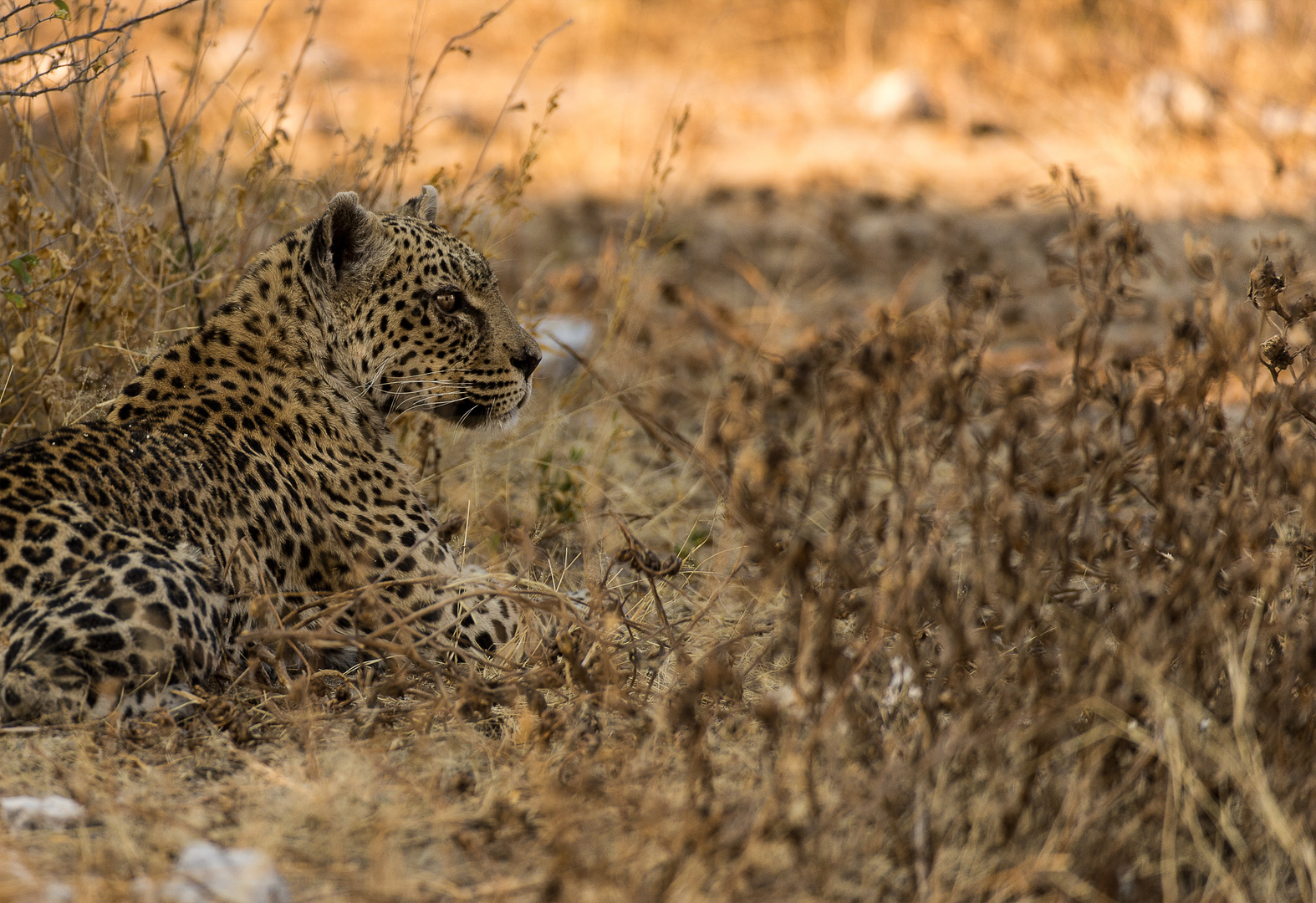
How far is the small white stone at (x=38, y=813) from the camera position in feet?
11.3

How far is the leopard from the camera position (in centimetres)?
394

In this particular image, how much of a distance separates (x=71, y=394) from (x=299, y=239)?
4.75 ft

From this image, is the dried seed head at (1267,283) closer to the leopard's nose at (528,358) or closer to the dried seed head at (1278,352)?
the dried seed head at (1278,352)

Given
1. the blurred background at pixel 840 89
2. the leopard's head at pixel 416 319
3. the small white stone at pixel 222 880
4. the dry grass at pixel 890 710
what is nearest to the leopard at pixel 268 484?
the leopard's head at pixel 416 319

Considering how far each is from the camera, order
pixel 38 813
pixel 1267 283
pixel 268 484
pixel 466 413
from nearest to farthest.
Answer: pixel 38 813 < pixel 1267 283 < pixel 268 484 < pixel 466 413

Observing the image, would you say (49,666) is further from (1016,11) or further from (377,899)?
(1016,11)

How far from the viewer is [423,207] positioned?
583 centimetres

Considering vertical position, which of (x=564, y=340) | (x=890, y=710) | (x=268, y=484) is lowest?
(x=564, y=340)

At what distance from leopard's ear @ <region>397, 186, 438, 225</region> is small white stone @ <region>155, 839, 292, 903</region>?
316 cm

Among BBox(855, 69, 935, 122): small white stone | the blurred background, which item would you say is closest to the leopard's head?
the blurred background

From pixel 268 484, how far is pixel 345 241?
1016 mm

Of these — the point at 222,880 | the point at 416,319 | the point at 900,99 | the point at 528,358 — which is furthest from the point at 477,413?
the point at 900,99

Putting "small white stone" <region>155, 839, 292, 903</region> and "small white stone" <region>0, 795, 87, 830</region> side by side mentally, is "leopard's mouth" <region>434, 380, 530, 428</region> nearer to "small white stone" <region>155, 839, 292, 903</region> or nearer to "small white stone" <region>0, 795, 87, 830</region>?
"small white stone" <region>0, 795, 87, 830</region>

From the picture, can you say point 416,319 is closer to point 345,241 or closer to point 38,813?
point 345,241
